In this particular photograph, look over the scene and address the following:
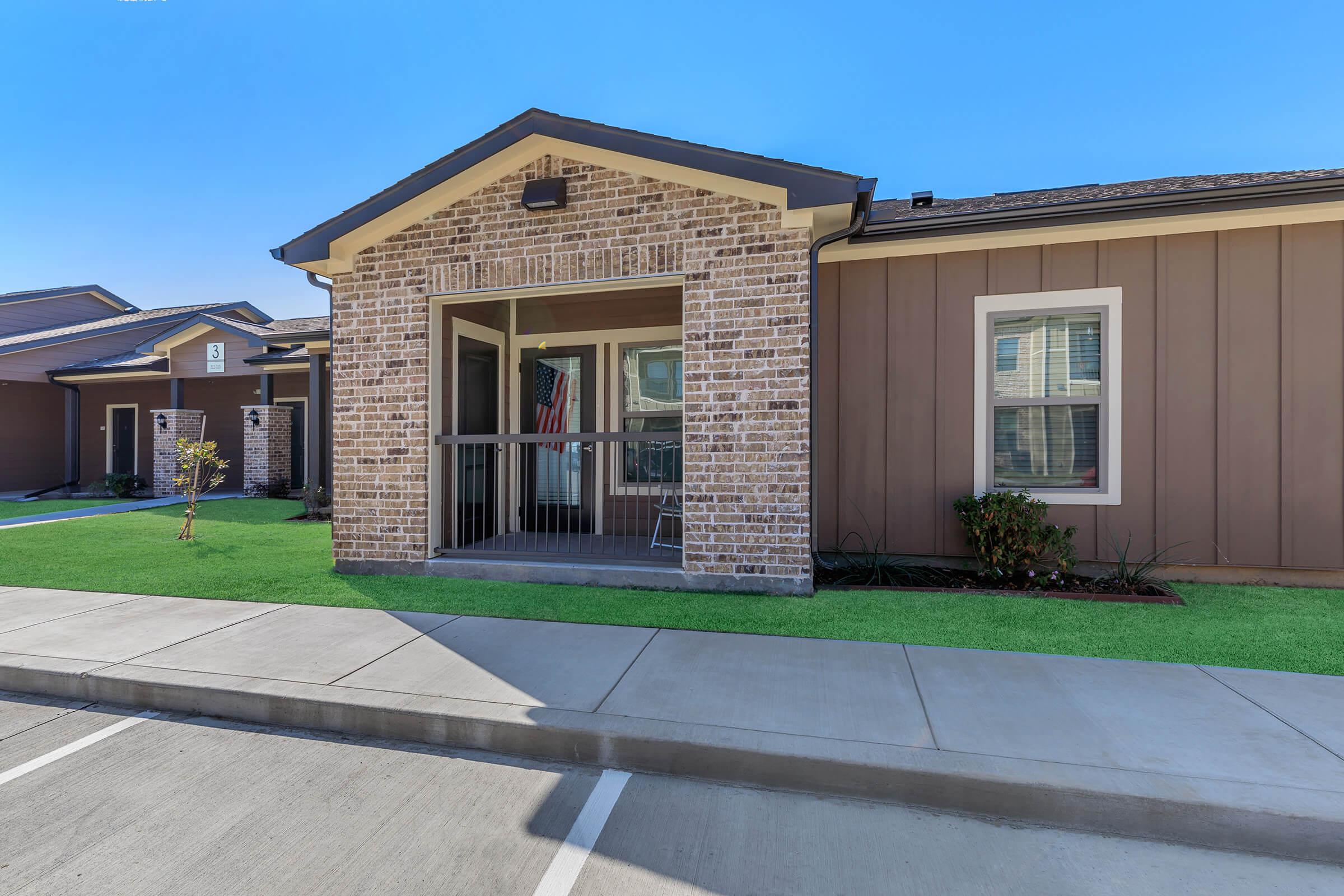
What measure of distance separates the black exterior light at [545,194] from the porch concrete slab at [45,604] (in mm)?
4764

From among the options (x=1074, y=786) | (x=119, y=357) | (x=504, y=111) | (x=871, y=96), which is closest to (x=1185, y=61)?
(x=871, y=96)

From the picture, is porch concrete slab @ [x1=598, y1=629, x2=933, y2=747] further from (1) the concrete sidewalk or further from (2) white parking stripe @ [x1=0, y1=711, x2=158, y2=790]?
(2) white parking stripe @ [x1=0, y1=711, x2=158, y2=790]

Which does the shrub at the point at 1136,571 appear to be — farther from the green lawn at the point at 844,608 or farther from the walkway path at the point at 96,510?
the walkway path at the point at 96,510

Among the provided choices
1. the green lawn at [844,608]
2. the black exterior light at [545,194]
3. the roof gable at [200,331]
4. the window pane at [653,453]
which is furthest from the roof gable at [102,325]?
the black exterior light at [545,194]

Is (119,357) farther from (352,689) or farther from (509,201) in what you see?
(352,689)

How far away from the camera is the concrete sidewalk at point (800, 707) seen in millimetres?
2361

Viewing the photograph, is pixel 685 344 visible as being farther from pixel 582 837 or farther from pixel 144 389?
pixel 144 389

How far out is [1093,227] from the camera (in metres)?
5.36

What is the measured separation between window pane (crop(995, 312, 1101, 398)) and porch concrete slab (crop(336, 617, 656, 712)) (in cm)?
418

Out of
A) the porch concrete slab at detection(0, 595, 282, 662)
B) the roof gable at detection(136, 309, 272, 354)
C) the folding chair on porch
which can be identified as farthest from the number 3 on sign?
the folding chair on porch

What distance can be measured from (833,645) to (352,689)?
2.82m

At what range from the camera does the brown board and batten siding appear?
5.22m

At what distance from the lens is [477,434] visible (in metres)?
6.63

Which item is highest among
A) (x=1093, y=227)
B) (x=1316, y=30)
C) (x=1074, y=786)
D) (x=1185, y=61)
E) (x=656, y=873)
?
(x=1185, y=61)
